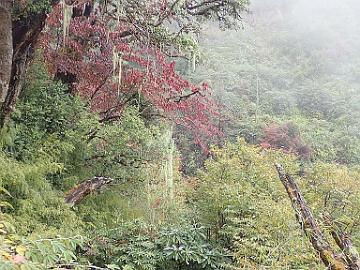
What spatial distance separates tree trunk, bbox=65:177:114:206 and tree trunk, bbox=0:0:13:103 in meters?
1.67

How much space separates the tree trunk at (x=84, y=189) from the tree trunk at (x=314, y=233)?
3336 millimetres

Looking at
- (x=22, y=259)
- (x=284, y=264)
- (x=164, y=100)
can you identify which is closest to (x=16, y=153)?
(x=164, y=100)

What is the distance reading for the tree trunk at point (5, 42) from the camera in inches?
203

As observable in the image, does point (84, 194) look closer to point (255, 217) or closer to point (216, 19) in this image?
point (255, 217)

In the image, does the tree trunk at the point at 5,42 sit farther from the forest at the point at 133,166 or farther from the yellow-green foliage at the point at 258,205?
the yellow-green foliage at the point at 258,205

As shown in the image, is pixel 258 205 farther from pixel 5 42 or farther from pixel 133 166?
pixel 5 42

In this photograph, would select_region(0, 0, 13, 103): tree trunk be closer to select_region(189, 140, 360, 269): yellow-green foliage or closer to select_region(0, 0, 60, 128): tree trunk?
select_region(0, 0, 60, 128): tree trunk

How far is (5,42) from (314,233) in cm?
391

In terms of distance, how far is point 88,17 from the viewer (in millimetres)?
7602

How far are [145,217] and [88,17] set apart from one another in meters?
3.45

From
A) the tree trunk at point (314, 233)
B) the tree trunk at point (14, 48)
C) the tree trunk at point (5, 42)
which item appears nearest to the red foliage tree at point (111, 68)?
the tree trunk at point (14, 48)

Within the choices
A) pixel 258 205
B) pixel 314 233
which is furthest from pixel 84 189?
pixel 314 233

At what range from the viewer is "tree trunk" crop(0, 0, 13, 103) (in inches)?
203

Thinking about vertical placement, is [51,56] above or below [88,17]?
below
